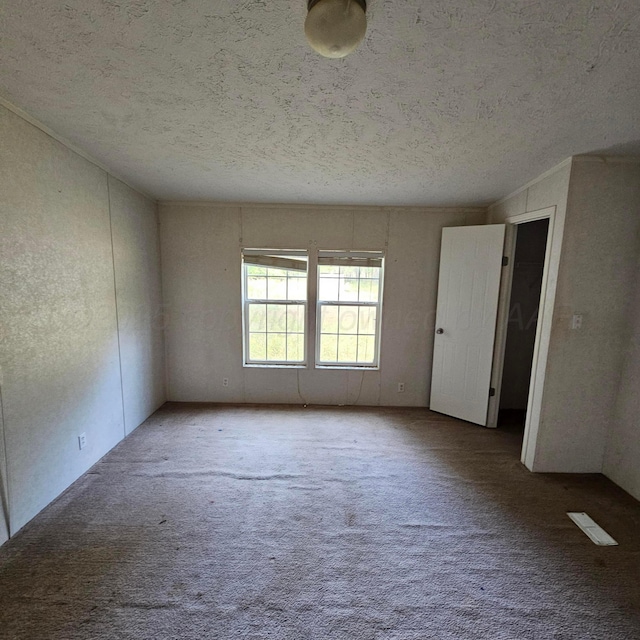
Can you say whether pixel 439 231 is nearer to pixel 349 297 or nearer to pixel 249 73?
pixel 349 297

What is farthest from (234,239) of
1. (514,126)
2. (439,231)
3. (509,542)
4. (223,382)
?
(509,542)

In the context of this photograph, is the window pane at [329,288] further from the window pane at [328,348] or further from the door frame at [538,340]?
the door frame at [538,340]

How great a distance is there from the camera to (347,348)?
361 centimetres

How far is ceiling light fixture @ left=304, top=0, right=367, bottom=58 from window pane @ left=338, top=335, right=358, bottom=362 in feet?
9.52

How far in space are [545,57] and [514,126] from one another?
53cm

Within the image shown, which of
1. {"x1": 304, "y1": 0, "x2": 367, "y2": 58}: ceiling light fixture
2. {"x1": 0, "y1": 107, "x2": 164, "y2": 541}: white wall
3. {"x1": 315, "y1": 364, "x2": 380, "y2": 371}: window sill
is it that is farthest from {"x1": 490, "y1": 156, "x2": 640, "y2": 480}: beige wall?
{"x1": 0, "y1": 107, "x2": 164, "y2": 541}: white wall

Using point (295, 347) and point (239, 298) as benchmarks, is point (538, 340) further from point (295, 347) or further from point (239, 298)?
point (239, 298)

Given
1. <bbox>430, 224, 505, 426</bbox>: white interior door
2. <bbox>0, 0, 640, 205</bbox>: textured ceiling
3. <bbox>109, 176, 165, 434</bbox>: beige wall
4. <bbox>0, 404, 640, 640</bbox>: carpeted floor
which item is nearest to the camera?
<bbox>0, 0, 640, 205</bbox>: textured ceiling

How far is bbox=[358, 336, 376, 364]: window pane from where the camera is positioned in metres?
3.60

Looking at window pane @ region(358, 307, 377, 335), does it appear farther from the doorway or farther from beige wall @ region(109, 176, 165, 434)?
beige wall @ region(109, 176, 165, 434)

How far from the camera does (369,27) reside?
3.37 feet

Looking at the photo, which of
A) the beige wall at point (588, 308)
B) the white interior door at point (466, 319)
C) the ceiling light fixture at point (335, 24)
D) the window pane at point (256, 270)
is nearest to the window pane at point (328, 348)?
the window pane at point (256, 270)

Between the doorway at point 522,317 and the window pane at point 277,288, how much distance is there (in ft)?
8.64

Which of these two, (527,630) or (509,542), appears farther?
(509,542)
